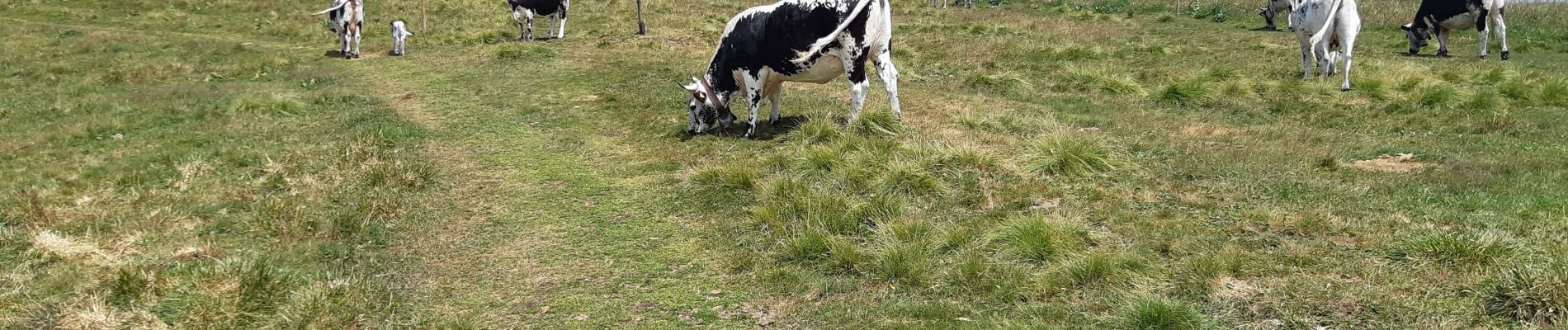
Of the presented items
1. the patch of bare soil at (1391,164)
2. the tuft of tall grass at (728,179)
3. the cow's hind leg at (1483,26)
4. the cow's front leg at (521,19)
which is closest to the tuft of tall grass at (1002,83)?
the patch of bare soil at (1391,164)

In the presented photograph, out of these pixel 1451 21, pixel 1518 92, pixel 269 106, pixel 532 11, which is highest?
pixel 1451 21

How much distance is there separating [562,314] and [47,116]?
12.3m

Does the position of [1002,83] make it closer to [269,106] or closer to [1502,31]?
[1502,31]

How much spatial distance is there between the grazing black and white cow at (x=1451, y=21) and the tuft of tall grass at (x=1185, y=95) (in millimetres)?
8199

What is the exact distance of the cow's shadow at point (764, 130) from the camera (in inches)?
431

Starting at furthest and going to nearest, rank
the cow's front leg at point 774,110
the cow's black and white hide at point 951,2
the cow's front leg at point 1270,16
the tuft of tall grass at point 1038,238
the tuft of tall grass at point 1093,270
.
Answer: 1. the cow's black and white hide at point 951,2
2. the cow's front leg at point 1270,16
3. the cow's front leg at point 774,110
4. the tuft of tall grass at point 1038,238
5. the tuft of tall grass at point 1093,270

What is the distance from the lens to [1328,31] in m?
14.4

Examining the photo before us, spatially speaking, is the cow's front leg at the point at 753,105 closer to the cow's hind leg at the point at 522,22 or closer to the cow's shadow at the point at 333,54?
the cow's shadow at the point at 333,54

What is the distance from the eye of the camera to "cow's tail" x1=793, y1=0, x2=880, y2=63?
963 centimetres

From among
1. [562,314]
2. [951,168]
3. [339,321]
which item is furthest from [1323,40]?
[339,321]

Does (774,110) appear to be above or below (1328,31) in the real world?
below

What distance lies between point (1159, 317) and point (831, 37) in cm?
543

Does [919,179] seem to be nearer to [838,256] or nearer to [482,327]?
[838,256]

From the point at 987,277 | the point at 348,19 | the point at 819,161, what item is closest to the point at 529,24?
the point at 348,19
